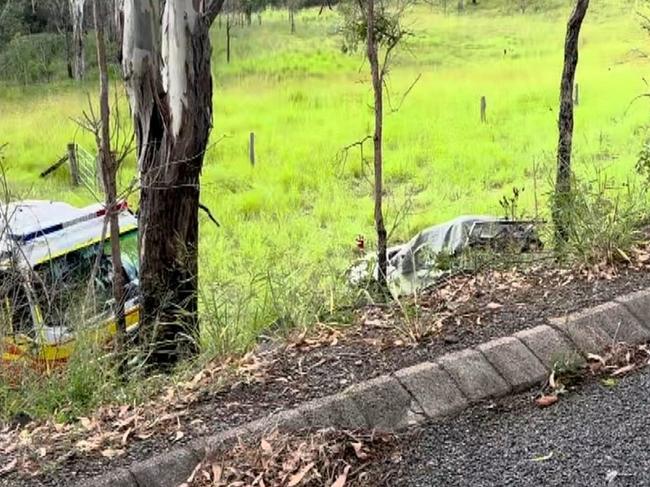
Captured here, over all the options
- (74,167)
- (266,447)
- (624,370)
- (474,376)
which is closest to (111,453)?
(266,447)

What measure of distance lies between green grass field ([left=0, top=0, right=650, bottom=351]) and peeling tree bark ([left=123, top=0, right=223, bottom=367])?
48cm

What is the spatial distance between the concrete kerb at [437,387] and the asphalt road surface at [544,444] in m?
0.11

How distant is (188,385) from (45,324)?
262 cm

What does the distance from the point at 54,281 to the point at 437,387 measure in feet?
13.0

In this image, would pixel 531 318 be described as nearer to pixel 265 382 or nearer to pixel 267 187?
pixel 265 382

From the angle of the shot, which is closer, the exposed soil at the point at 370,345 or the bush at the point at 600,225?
the exposed soil at the point at 370,345

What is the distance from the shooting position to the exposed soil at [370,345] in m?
3.20

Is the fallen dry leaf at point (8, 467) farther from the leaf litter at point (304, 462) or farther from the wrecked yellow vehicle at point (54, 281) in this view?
the wrecked yellow vehicle at point (54, 281)

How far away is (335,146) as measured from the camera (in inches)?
758

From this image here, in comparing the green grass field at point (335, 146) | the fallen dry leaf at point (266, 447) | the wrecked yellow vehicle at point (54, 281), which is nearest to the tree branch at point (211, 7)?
the wrecked yellow vehicle at point (54, 281)

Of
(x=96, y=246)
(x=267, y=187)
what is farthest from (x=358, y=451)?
(x=267, y=187)

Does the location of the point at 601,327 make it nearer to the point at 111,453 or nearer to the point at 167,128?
the point at 111,453

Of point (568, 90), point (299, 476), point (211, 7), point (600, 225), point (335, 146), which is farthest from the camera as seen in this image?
point (335, 146)

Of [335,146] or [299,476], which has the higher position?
[299,476]
